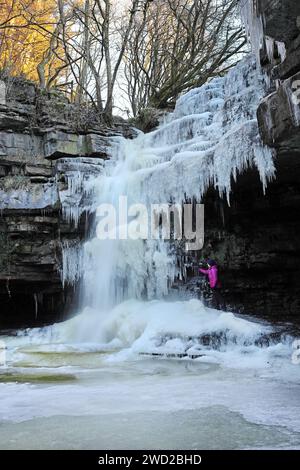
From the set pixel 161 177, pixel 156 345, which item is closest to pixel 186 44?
pixel 161 177

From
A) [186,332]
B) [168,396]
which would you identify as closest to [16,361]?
[186,332]

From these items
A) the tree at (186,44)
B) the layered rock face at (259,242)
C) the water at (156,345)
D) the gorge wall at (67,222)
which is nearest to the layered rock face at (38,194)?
the gorge wall at (67,222)

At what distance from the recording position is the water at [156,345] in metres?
3.24

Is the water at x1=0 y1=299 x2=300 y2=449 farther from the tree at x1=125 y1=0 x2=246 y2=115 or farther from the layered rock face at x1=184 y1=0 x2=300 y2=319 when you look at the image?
the tree at x1=125 y1=0 x2=246 y2=115

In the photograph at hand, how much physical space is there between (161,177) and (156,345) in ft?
12.2

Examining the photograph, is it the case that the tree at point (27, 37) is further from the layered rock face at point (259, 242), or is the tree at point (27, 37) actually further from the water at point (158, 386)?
the water at point (158, 386)

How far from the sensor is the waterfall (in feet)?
29.4

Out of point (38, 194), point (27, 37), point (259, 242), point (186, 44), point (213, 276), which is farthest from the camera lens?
point (27, 37)

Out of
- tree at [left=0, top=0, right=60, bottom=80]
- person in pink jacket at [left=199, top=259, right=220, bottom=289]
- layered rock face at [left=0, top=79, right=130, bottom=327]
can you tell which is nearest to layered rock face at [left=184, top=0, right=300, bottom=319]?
person in pink jacket at [left=199, top=259, right=220, bottom=289]

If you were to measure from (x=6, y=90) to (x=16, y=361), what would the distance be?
786 centimetres

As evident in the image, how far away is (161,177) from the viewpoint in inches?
387

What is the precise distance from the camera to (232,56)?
16312 mm

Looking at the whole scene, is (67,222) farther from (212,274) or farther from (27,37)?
(27,37)

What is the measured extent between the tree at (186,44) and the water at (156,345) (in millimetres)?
3227
